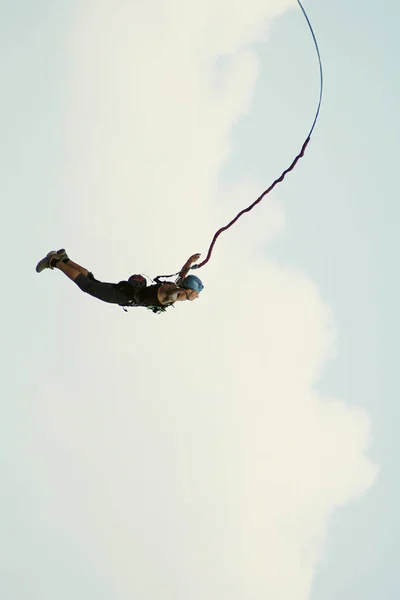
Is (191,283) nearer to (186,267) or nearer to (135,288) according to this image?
(186,267)

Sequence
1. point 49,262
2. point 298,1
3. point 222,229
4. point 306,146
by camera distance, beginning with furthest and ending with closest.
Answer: point 49,262 → point 222,229 → point 306,146 → point 298,1

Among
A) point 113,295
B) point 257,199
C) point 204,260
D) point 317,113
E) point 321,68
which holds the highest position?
point 321,68

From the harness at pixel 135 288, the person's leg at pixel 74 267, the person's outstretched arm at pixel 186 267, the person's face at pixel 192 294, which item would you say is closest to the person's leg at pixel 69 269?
the person's leg at pixel 74 267

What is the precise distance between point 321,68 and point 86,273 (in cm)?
481

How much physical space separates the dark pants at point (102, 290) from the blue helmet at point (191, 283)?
37.7 inches

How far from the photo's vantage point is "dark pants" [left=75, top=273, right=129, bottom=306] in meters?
9.16

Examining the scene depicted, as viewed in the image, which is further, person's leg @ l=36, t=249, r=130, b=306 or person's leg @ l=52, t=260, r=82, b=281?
person's leg @ l=52, t=260, r=82, b=281

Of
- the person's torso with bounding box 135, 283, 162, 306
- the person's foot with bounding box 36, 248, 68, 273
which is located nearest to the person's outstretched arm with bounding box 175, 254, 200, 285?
the person's torso with bounding box 135, 283, 162, 306

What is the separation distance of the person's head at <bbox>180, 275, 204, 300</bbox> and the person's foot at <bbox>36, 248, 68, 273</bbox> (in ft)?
6.94

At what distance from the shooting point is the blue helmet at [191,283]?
30.2 feet

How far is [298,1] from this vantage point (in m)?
7.37

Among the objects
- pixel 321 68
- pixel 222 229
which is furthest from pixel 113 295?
pixel 321 68

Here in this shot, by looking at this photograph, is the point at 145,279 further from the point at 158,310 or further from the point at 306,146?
the point at 306,146

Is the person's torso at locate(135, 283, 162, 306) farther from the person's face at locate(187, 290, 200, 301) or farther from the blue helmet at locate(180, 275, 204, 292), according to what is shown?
the person's face at locate(187, 290, 200, 301)
